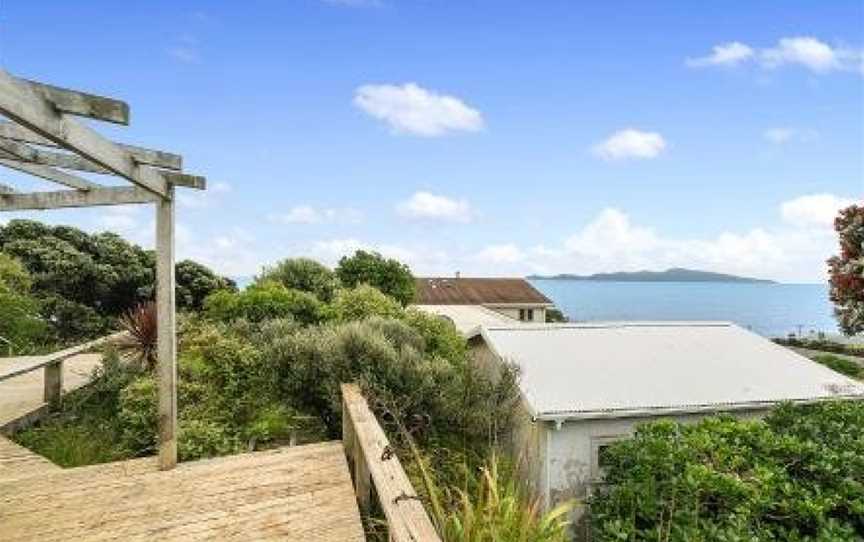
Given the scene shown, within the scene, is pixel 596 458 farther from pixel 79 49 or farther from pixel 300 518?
pixel 79 49

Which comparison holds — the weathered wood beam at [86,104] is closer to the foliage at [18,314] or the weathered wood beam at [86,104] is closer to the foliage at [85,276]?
the foliage at [18,314]

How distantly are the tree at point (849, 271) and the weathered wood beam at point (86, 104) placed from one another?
1980 centimetres

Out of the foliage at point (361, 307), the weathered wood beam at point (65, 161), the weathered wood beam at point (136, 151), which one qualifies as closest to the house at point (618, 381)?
the foliage at point (361, 307)

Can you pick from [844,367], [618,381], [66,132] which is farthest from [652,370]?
[844,367]

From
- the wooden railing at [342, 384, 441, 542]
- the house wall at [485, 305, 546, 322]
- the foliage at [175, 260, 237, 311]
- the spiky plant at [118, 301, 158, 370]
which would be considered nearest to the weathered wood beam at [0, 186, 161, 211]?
the wooden railing at [342, 384, 441, 542]

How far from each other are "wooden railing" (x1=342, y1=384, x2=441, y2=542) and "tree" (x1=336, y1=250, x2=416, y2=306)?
18808 millimetres

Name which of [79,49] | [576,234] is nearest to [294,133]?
[79,49]

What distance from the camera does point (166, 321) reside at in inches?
229

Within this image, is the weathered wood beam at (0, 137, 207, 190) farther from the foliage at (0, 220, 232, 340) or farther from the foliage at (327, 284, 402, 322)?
the foliage at (0, 220, 232, 340)

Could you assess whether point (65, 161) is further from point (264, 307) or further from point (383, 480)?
point (264, 307)

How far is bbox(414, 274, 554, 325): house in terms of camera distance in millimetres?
43719

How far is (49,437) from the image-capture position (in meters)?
8.39

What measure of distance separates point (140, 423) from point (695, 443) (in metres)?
7.29

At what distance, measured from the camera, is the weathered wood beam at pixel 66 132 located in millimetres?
3230
